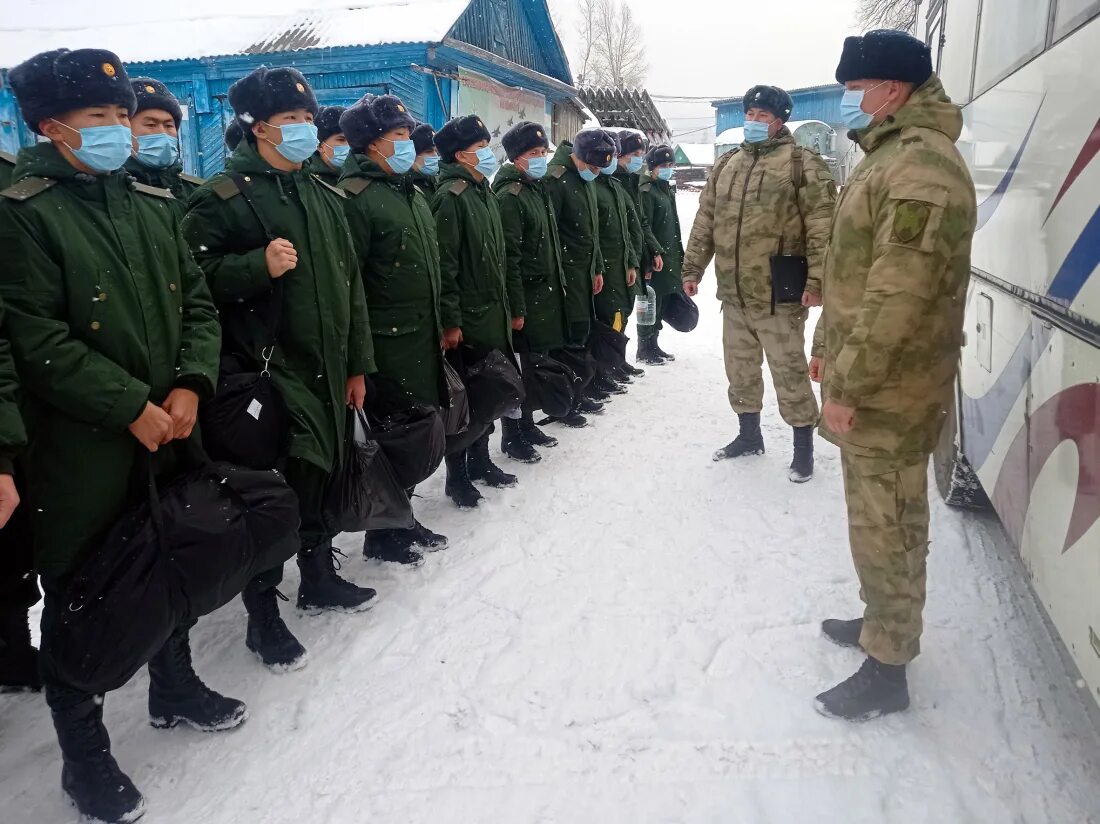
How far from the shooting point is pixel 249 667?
2.82 meters

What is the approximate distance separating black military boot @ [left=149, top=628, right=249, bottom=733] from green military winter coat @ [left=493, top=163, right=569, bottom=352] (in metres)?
2.81

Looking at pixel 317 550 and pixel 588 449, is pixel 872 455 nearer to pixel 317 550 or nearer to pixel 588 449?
pixel 317 550

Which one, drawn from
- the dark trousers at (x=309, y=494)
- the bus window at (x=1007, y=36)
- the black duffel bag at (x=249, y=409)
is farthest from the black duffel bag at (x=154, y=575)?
the bus window at (x=1007, y=36)

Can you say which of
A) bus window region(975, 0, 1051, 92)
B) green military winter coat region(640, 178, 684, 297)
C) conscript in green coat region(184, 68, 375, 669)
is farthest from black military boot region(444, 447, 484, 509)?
green military winter coat region(640, 178, 684, 297)

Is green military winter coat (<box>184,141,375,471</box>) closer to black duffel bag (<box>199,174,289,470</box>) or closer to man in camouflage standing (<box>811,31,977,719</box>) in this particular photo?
black duffel bag (<box>199,174,289,470</box>)

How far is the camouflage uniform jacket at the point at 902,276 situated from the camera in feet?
6.99

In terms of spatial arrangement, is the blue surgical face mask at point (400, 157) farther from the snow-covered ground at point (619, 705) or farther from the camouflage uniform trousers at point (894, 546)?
the camouflage uniform trousers at point (894, 546)

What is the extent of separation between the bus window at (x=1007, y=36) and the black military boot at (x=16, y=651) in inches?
148

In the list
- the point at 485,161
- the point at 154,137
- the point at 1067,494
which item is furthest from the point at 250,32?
the point at 1067,494

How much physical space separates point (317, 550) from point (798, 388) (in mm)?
2835

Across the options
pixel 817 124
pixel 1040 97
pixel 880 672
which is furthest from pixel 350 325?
pixel 817 124

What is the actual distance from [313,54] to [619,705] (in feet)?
34.7

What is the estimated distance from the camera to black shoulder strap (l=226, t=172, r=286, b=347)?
2752 mm

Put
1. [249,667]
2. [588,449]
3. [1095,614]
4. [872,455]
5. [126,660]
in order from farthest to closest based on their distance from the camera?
1. [588,449]
2. [249,667]
3. [872,455]
4. [126,660]
5. [1095,614]
